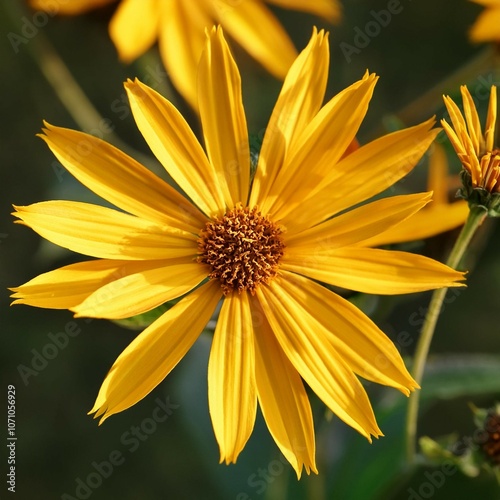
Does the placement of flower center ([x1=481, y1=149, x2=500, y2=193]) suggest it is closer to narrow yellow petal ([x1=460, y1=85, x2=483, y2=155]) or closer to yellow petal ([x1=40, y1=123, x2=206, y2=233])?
narrow yellow petal ([x1=460, y1=85, x2=483, y2=155])

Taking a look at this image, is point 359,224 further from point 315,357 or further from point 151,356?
point 151,356

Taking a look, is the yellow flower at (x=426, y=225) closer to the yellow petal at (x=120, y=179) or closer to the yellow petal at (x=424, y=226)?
the yellow petal at (x=424, y=226)

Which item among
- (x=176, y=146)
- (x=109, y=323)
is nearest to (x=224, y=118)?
(x=176, y=146)

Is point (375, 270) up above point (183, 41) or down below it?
below

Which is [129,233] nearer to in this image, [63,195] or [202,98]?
[202,98]

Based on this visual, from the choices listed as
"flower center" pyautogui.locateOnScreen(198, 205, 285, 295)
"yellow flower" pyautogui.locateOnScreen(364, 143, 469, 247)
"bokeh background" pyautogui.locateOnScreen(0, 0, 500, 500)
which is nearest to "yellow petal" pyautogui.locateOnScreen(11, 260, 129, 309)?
"flower center" pyautogui.locateOnScreen(198, 205, 285, 295)

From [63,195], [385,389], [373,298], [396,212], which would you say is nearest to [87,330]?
[63,195]
